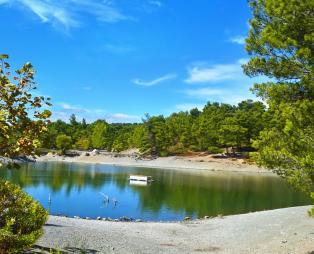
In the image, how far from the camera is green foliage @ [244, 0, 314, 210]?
13672 millimetres

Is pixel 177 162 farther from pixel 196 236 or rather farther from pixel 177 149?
pixel 196 236

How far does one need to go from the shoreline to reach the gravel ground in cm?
5884

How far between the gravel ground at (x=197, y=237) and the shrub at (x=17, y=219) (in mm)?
5027

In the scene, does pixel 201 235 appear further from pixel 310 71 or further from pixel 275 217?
pixel 310 71

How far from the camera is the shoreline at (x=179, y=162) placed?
9626 centimetres

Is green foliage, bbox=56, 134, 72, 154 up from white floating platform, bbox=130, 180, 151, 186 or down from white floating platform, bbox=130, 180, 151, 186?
up

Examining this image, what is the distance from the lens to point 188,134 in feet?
367

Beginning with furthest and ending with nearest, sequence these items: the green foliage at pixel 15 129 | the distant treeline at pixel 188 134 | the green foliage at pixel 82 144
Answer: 1. the green foliage at pixel 82 144
2. the distant treeline at pixel 188 134
3. the green foliage at pixel 15 129

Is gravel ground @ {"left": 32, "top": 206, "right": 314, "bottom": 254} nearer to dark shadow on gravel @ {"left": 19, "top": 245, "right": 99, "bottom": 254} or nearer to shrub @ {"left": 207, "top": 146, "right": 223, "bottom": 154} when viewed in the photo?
dark shadow on gravel @ {"left": 19, "top": 245, "right": 99, "bottom": 254}

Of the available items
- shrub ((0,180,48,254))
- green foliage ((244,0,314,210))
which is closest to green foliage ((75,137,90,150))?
green foliage ((244,0,314,210))

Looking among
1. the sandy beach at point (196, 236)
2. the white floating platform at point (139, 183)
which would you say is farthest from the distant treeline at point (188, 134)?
the sandy beach at point (196, 236)

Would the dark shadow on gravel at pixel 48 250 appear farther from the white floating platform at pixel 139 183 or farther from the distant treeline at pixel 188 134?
the distant treeline at pixel 188 134

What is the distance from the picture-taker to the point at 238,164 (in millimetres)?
97500

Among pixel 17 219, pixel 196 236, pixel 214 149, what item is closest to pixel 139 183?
pixel 196 236
